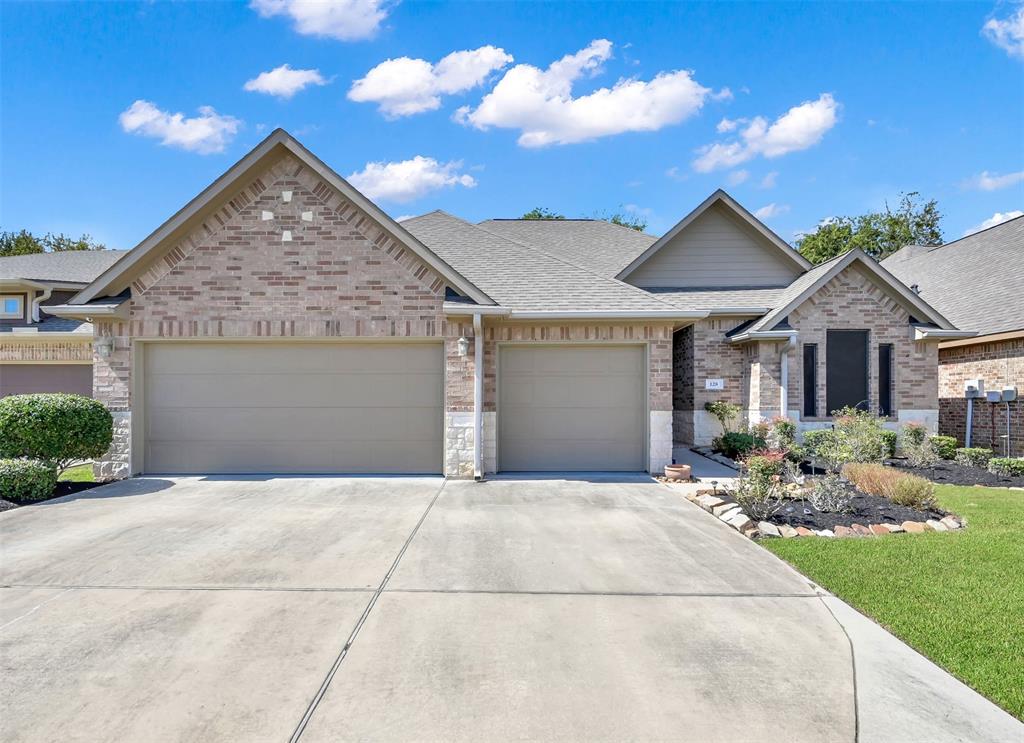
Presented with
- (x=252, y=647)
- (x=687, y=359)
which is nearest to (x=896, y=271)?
(x=687, y=359)

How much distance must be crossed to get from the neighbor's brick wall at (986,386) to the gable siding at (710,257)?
571 centimetres

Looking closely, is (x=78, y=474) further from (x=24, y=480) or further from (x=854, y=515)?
(x=854, y=515)

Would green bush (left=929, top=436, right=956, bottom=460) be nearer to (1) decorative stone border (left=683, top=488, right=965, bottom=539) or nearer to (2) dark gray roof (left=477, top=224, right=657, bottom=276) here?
(1) decorative stone border (left=683, top=488, right=965, bottom=539)

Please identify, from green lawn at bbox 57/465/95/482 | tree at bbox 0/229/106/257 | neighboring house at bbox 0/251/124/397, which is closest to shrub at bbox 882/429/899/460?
green lawn at bbox 57/465/95/482

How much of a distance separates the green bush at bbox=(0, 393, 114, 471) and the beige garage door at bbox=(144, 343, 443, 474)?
3.67 ft

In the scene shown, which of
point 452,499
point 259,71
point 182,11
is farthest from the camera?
point 259,71

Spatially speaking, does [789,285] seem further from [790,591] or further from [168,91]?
[168,91]

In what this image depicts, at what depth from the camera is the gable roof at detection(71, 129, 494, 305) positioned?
363 inches

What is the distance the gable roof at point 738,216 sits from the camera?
1504 cm

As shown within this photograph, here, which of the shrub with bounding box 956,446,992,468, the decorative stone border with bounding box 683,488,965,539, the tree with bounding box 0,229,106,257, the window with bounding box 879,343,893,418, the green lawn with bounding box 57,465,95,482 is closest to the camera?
the decorative stone border with bounding box 683,488,965,539

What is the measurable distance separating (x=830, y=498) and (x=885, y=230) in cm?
4240

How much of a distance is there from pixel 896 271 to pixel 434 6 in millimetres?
20526

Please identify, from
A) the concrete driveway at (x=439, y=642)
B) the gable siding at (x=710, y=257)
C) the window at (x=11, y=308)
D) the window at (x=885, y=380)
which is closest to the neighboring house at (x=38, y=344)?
the window at (x=11, y=308)

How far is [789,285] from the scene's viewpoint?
14992 mm
